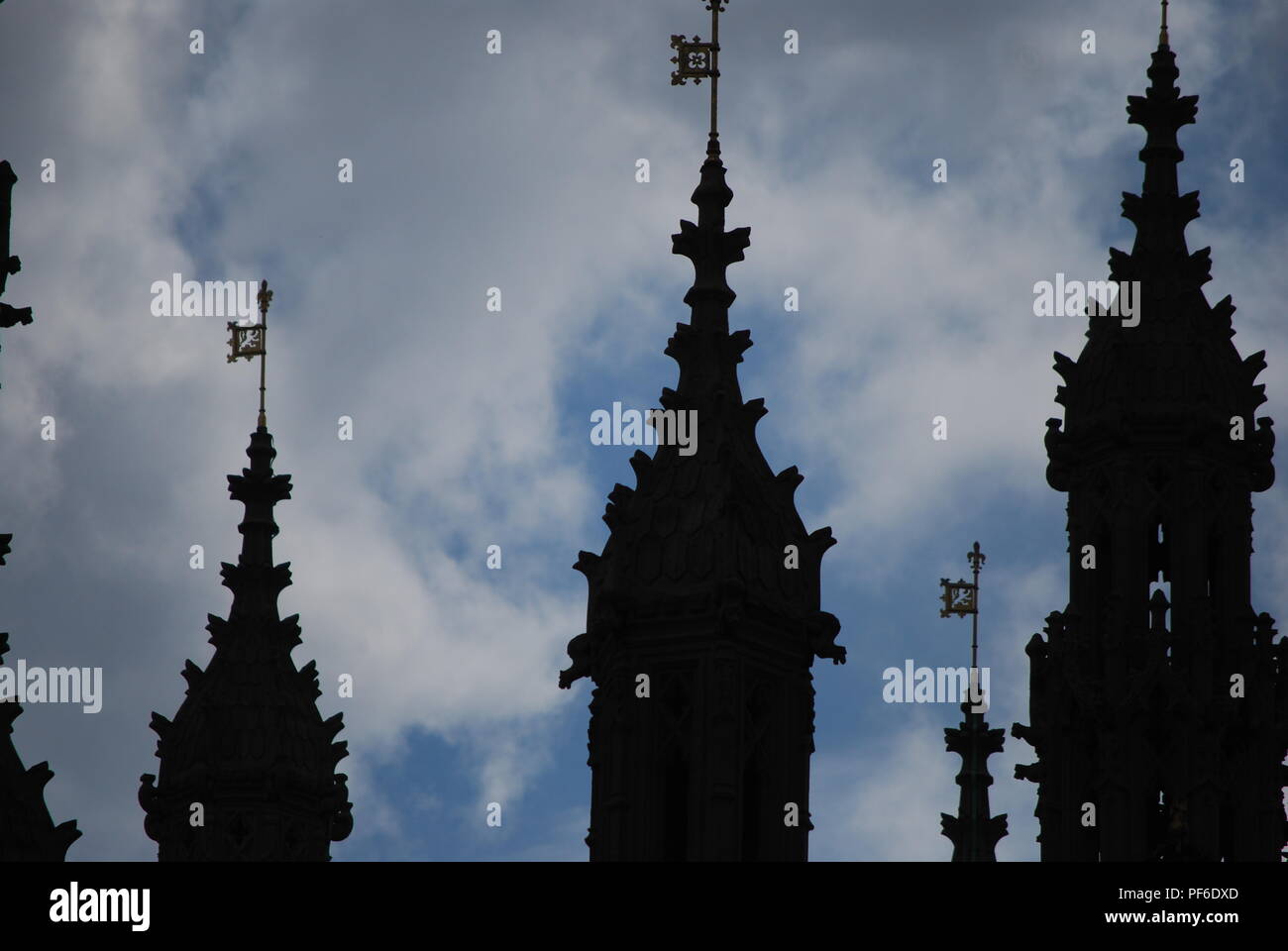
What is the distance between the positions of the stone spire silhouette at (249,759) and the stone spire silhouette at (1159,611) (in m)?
14.1

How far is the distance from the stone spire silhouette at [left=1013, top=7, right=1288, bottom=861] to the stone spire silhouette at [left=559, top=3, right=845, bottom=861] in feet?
32.6

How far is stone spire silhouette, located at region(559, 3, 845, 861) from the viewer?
6169 centimetres

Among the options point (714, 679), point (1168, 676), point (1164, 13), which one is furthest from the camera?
point (1164, 13)

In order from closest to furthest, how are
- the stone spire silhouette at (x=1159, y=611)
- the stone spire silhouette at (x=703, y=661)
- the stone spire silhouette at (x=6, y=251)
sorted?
the stone spire silhouette at (x=6, y=251), the stone spire silhouette at (x=703, y=661), the stone spire silhouette at (x=1159, y=611)

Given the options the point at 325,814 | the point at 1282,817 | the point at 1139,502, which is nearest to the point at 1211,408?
the point at 1139,502

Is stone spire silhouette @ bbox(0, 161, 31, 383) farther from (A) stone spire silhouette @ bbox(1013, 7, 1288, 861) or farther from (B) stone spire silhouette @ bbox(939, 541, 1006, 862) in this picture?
(B) stone spire silhouette @ bbox(939, 541, 1006, 862)

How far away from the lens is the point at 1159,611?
72.7 m

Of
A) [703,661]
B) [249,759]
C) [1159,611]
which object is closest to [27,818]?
[249,759]

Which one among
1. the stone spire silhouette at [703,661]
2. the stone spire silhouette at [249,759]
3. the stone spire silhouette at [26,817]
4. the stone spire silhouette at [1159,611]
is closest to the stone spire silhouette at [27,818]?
the stone spire silhouette at [26,817]

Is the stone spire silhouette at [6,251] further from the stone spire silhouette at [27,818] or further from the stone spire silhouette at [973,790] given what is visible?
the stone spire silhouette at [973,790]

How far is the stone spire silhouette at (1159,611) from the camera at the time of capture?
7100 cm
